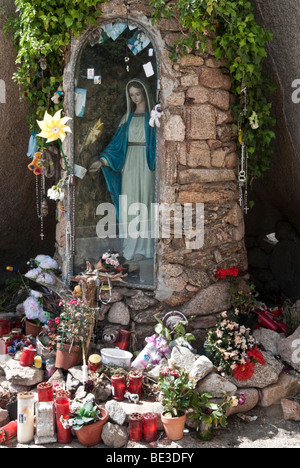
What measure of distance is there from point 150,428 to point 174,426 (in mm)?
193

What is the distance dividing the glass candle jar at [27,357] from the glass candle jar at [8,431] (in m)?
0.82

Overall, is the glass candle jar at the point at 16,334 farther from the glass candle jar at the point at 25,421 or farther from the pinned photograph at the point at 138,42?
the pinned photograph at the point at 138,42

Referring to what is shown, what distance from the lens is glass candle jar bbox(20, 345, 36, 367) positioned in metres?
5.01

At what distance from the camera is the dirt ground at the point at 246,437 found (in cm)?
409

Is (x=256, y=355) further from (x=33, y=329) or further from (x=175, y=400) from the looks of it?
(x=33, y=329)

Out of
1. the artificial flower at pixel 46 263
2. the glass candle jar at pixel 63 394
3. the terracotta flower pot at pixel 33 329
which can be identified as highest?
the artificial flower at pixel 46 263

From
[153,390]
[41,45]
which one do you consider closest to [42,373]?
[153,390]

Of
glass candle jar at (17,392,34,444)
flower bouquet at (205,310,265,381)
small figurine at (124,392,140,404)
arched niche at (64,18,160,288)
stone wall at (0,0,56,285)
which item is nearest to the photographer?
glass candle jar at (17,392,34,444)

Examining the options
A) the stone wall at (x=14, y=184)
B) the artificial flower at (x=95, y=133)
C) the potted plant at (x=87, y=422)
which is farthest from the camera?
the stone wall at (x=14, y=184)

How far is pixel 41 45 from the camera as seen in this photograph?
17.6ft

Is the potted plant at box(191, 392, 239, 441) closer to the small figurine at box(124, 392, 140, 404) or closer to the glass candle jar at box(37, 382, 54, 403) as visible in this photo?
the small figurine at box(124, 392, 140, 404)

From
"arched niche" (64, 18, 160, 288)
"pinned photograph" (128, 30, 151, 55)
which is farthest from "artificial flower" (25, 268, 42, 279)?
"pinned photograph" (128, 30, 151, 55)

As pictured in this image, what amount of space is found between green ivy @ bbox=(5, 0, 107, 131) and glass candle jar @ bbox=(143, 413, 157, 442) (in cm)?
342

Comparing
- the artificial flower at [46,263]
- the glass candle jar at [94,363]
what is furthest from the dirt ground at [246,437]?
the artificial flower at [46,263]
